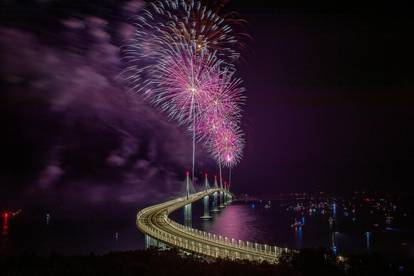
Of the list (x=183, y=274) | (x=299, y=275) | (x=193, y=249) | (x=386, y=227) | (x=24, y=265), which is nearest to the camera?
(x=183, y=274)

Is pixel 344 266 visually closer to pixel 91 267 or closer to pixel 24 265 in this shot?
pixel 91 267

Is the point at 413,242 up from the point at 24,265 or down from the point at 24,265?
down

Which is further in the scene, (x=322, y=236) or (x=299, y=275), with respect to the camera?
(x=322, y=236)

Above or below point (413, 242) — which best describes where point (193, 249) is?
above

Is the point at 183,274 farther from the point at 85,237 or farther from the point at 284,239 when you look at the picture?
the point at 85,237

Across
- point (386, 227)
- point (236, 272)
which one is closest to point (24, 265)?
point (236, 272)

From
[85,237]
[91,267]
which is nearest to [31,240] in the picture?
[85,237]

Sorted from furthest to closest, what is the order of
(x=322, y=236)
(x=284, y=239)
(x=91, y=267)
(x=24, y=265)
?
1. (x=322, y=236)
2. (x=284, y=239)
3. (x=24, y=265)
4. (x=91, y=267)

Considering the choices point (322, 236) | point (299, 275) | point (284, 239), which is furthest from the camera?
point (322, 236)

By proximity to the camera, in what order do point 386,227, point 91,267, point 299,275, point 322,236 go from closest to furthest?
point 299,275 → point 91,267 → point 322,236 → point 386,227
